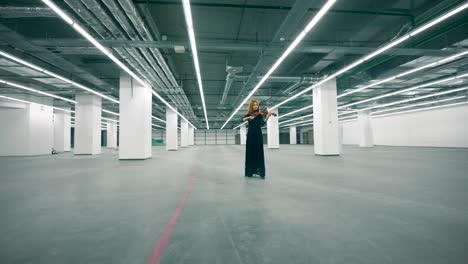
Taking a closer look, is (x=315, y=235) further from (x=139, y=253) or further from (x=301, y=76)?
(x=301, y=76)

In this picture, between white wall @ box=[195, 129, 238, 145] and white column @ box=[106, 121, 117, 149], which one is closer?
white column @ box=[106, 121, 117, 149]

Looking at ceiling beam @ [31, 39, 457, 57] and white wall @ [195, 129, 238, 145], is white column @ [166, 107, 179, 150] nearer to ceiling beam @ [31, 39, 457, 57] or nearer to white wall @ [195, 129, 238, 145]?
ceiling beam @ [31, 39, 457, 57]

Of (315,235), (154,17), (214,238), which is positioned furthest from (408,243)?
(154,17)

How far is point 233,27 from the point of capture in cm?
782

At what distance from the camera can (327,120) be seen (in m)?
13.0

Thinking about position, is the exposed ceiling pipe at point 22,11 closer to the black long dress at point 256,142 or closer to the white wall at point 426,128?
the black long dress at point 256,142

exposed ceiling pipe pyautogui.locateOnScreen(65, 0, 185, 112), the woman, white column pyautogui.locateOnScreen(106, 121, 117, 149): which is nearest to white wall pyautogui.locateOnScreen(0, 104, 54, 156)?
exposed ceiling pipe pyautogui.locateOnScreen(65, 0, 185, 112)

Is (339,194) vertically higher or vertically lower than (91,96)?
lower

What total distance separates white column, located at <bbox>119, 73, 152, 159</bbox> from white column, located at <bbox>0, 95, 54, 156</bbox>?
1093 centimetres

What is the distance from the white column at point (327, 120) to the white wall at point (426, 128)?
17.7m

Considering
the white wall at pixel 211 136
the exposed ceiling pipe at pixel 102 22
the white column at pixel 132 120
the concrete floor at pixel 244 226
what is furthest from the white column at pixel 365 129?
the white wall at pixel 211 136

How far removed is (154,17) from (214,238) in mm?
7659

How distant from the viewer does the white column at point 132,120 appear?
11289mm

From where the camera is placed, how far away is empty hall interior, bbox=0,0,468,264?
73.7 inches
